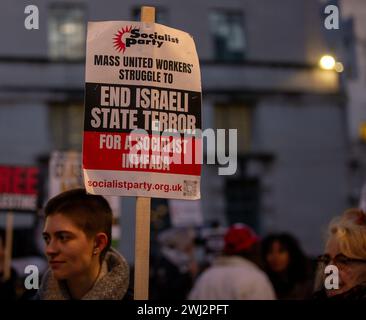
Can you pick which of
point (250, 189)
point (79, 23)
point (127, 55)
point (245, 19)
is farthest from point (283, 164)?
point (127, 55)

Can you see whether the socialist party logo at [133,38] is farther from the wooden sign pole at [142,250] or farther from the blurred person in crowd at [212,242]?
the blurred person in crowd at [212,242]

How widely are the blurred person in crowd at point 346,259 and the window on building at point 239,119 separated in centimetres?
1322

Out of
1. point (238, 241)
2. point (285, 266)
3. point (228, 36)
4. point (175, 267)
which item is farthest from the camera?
point (228, 36)

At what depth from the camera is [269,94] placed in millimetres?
16844

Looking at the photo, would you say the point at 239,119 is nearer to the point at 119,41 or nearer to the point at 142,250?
the point at 119,41

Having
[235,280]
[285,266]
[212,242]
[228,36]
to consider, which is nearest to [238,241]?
[235,280]

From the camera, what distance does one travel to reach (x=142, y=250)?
10.2 ft

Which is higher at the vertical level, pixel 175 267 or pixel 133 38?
pixel 133 38

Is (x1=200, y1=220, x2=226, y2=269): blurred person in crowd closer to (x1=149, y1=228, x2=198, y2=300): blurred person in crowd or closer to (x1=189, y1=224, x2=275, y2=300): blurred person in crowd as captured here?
(x1=149, y1=228, x2=198, y2=300): blurred person in crowd

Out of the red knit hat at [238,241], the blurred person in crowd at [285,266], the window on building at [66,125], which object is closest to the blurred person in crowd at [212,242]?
the blurred person in crowd at [285,266]

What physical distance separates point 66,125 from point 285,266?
1061 centimetres

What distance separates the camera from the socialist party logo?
10.6 ft

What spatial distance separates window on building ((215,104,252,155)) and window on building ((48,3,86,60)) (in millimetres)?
3339
